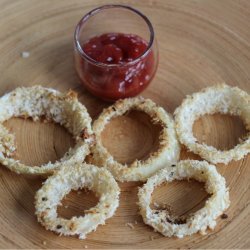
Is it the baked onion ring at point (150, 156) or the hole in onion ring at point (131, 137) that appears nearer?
the baked onion ring at point (150, 156)

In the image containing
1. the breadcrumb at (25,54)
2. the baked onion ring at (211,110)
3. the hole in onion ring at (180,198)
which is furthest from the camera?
the breadcrumb at (25,54)

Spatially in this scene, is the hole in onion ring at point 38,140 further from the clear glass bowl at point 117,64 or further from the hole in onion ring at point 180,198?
the hole in onion ring at point 180,198

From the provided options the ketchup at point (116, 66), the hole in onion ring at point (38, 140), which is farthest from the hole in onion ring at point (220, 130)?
the hole in onion ring at point (38, 140)

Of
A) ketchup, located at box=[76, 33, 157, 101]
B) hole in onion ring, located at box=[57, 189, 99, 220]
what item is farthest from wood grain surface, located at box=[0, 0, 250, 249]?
ketchup, located at box=[76, 33, 157, 101]

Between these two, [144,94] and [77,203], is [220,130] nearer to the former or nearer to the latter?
[144,94]

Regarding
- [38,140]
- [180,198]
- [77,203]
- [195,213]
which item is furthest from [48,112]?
[195,213]

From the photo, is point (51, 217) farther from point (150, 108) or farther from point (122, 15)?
point (122, 15)

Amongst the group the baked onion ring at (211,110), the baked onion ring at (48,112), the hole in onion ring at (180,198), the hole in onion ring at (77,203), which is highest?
the baked onion ring at (211,110)
